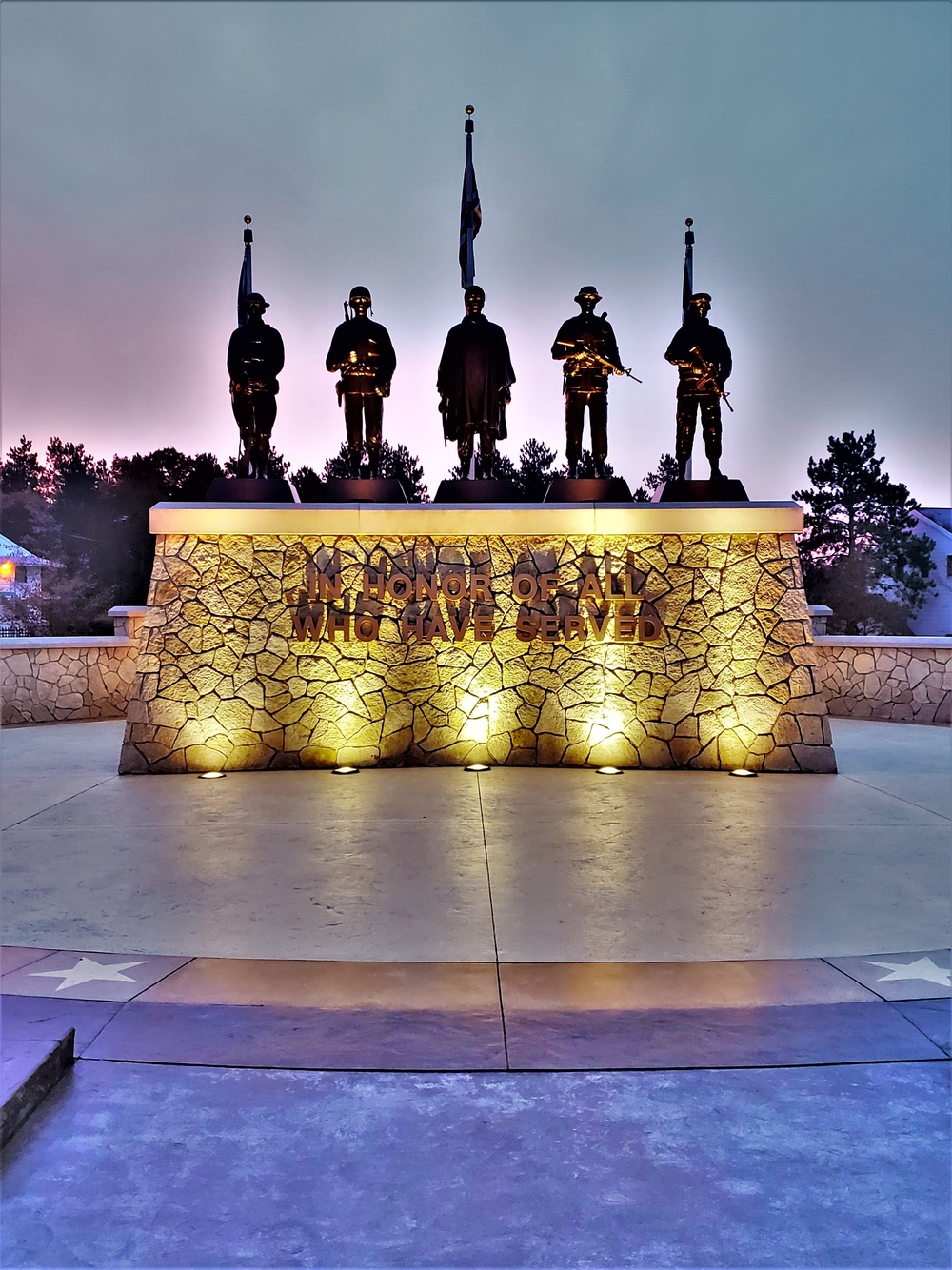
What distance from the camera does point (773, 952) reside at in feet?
11.0

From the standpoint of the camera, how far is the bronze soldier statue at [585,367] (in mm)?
8039

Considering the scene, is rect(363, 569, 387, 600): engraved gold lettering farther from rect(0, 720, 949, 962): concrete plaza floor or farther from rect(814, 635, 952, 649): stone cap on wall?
rect(814, 635, 952, 649): stone cap on wall

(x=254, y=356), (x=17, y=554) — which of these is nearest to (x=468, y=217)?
(x=254, y=356)

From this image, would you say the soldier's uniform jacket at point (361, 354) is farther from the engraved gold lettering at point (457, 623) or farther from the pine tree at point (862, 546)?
the pine tree at point (862, 546)

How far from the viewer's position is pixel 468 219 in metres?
9.73

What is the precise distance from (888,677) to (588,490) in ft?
16.6

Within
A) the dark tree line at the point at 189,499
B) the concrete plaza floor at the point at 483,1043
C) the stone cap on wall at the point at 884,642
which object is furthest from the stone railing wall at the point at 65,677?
the dark tree line at the point at 189,499

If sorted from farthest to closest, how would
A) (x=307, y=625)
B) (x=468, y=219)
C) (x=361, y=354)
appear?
(x=468, y=219)
(x=361, y=354)
(x=307, y=625)

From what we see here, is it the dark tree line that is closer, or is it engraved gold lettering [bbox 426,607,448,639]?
engraved gold lettering [bbox 426,607,448,639]

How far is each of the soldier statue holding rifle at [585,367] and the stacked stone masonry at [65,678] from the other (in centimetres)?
624

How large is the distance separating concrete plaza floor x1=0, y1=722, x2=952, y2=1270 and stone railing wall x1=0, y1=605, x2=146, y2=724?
601cm

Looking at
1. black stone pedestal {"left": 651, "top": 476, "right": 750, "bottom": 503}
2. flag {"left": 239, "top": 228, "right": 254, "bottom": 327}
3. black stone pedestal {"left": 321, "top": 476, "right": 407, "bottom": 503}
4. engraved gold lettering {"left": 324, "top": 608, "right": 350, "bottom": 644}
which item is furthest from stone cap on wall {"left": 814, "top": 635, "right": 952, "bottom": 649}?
flag {"left": 239, "top": 228, "right": 254, "bottom": 327}

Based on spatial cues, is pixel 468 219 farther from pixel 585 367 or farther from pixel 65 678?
pixel 65 678

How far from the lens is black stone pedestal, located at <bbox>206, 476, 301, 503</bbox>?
7.98 m
